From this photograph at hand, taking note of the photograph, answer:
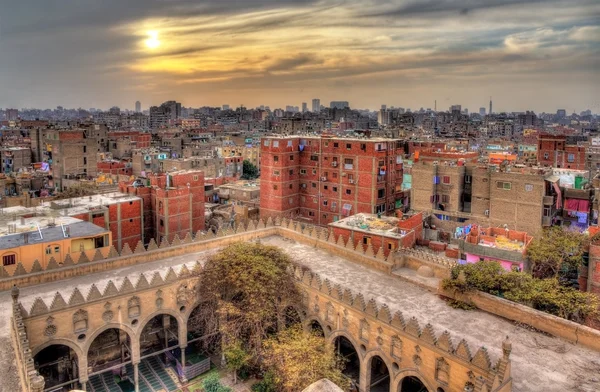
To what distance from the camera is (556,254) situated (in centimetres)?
4222

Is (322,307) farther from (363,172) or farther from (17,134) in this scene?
(17,134)

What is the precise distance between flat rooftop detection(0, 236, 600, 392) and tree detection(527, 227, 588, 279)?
14.0 m

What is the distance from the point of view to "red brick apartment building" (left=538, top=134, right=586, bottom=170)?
10162 centimetres

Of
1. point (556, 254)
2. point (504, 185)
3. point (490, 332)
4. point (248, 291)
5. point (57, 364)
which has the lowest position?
point (57, 364)

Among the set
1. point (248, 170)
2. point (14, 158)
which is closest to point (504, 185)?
point (248, 170)

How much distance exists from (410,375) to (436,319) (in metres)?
4.38

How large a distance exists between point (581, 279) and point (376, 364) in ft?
65.4

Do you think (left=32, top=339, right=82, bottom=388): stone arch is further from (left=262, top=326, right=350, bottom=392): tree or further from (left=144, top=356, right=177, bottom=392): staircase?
(left=262, top=326, right=350, bottom=392): tree

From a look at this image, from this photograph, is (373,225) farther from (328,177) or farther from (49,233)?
(49,233)

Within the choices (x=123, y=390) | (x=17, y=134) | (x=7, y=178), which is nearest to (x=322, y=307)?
(x=123, y=390)

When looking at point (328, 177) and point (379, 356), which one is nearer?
point (379, 356)

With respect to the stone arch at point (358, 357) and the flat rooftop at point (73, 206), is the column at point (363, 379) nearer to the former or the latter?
the stone arch at point (358, 357)

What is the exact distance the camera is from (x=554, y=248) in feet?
141

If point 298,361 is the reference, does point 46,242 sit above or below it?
above
